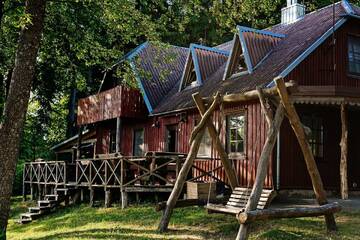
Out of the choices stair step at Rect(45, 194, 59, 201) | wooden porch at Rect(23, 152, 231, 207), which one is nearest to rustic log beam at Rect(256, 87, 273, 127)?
wooden porch at Rect(23, 152, 231, 207)

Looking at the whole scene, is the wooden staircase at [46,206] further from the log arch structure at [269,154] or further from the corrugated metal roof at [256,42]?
the log arch structure at [269,154]

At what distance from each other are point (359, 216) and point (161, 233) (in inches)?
191

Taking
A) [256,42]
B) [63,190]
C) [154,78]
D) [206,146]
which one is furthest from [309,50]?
[63,190]

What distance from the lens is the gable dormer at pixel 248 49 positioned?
18.0 metres

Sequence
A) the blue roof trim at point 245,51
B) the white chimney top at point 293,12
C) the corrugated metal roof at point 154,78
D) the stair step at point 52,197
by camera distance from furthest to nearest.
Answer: the corrugated metal roof at point 154,78, the white chimney top at point 293,12, the stair step at point 52,197, the blue roof trim at point 245,51

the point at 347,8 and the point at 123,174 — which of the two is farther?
the point at 123,174

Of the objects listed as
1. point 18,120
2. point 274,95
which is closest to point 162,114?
point 18,120

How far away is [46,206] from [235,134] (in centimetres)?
862

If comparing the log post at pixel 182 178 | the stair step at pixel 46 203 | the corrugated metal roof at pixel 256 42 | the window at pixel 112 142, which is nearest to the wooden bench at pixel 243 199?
the log post at pixel 182 178

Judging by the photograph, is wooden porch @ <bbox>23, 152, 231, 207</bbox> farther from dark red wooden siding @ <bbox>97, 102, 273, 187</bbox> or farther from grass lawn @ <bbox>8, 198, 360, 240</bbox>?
grass lawn @ <bbox>8, 198, 360, 240</bbox>

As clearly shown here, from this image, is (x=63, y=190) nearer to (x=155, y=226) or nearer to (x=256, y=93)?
(x=155, y=226)

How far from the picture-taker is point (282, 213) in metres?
9.37

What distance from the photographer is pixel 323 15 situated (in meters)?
19.0

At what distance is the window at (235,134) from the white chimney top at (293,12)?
6.46 meters
